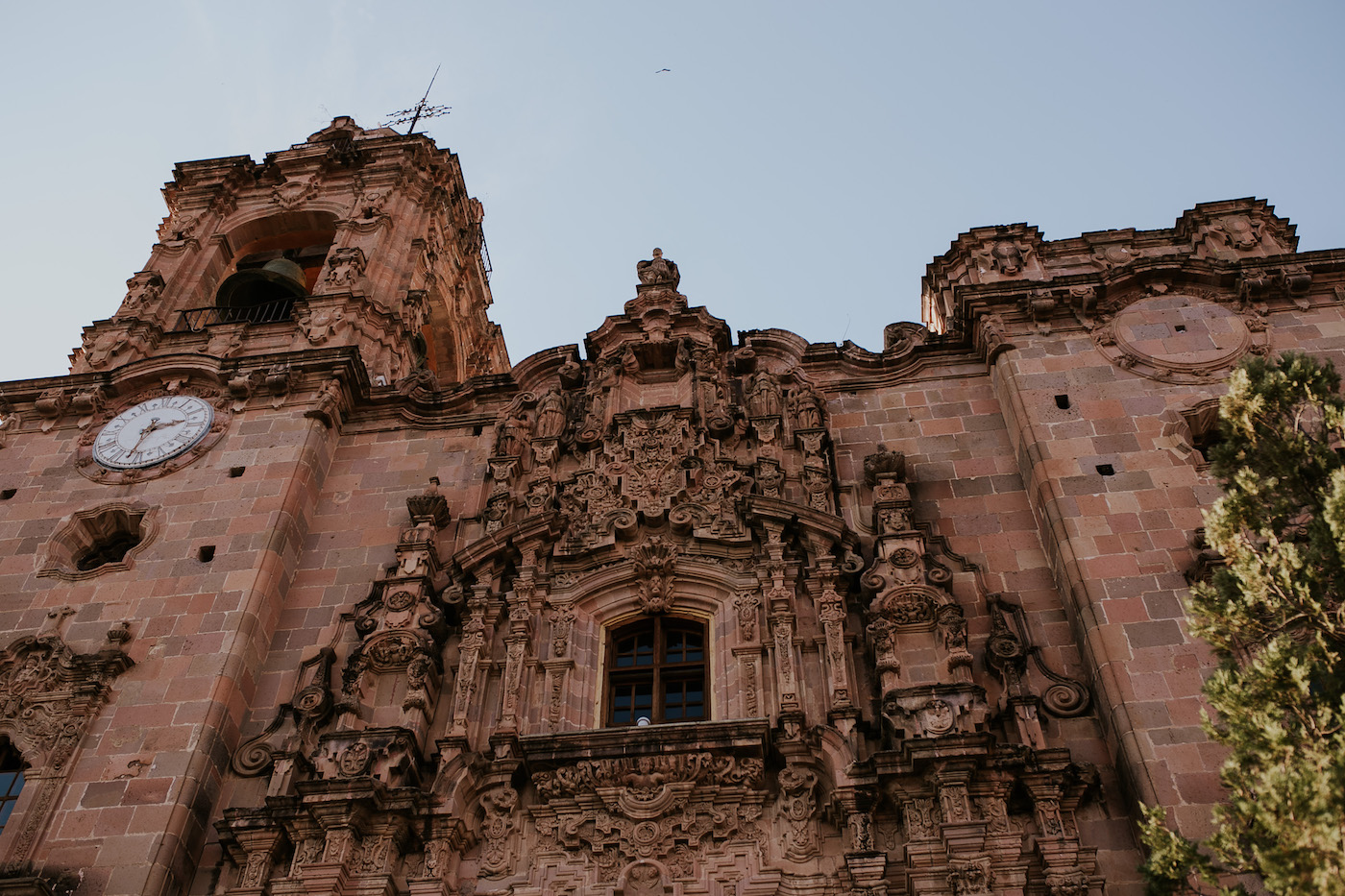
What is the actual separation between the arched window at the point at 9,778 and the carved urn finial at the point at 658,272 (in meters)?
12.8

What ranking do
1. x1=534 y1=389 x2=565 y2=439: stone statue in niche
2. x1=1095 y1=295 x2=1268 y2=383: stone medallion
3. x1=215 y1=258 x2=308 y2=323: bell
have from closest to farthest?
x1=1095 y1=295 x2=1268 y2=383: stone medallion, x1=534 y1=389 x2=565 y2=439: stone statue in niche, x1=215 y1=258 x2=308 y2=323: bell

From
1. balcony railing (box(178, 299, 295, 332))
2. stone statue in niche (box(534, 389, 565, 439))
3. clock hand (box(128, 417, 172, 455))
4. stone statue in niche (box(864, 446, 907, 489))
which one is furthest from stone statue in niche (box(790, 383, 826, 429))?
balcony railing (box(178, 299, 295, 332))

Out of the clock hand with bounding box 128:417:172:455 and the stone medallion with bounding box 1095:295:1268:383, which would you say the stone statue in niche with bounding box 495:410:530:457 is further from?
the stone medallion with bounding box 1095:295:1268:383

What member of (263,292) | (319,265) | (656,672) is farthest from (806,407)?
(319,265)

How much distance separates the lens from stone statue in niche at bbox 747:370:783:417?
2016 cm

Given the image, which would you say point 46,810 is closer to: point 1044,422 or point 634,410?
point 634,410

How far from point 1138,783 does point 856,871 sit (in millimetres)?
3098

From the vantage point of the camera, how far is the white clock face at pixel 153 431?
20562 millimetres

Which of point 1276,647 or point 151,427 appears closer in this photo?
point 1276,647

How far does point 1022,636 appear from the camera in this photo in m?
15.7

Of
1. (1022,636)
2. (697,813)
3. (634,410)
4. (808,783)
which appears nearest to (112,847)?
(697,813)

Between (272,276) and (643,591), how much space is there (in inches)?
545

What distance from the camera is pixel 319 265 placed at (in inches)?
1149

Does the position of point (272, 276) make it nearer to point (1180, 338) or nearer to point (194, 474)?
point (194, 474)
